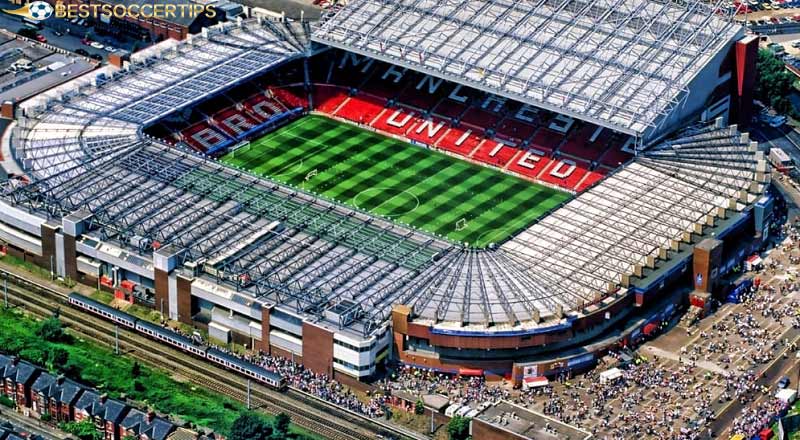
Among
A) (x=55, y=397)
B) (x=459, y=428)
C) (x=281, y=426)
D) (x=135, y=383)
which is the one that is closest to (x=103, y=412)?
(x=55, y=397)

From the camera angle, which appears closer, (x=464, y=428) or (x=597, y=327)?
(x=464, y=428)

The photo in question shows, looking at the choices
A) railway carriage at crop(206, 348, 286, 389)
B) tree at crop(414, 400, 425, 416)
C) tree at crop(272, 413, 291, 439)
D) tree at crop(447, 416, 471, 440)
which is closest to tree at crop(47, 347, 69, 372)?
railway carriage at crop(206, 348, 286, 389)

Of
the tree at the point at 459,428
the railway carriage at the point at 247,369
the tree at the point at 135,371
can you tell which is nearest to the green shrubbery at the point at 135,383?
the tree at the point at 135,371

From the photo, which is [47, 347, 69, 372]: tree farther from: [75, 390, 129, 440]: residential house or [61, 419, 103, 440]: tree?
[61, 419, 103, 440]: tree

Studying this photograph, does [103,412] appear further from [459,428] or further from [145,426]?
[459,428]

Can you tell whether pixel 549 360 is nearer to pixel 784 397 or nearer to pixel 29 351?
pixel 784 397

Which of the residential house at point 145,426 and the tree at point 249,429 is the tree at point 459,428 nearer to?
the tree at point 249,429

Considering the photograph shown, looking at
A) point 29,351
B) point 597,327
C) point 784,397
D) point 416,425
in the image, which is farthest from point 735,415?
point 29,351
